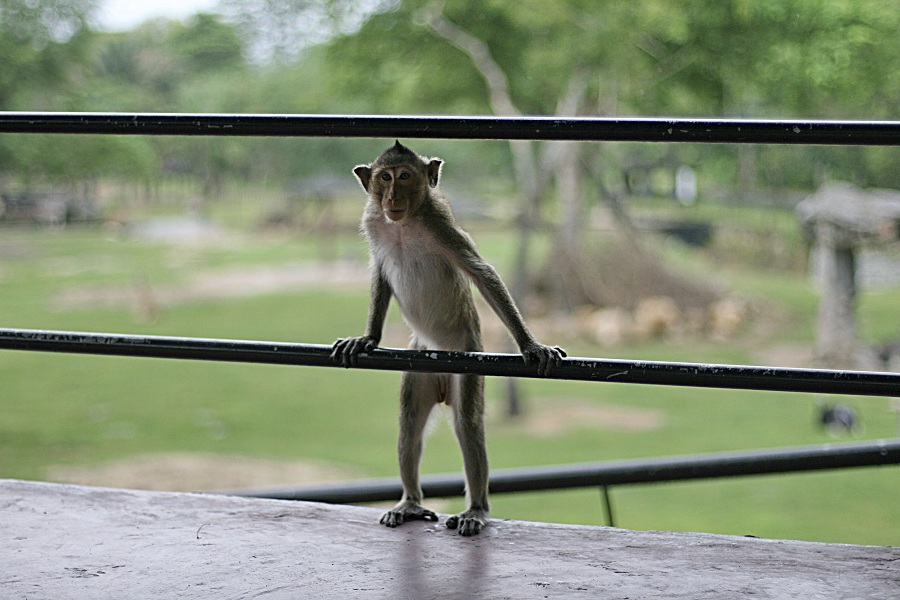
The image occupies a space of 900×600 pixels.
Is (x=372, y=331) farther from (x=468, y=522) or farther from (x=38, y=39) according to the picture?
(x=38, y=39)

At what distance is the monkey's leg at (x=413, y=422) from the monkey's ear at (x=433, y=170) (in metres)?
0.39

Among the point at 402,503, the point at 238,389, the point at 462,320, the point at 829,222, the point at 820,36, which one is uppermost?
the point at 820,36

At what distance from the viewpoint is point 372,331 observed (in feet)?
5.78

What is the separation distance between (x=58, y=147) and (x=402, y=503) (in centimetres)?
1406

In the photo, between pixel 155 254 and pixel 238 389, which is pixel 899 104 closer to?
pixel 238 389

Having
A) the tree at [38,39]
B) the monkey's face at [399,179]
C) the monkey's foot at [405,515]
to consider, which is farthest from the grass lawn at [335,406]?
the monkey's foot at [405,515]

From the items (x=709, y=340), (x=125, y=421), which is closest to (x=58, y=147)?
(x=125, y=421)

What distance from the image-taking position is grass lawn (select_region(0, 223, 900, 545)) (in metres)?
11.2

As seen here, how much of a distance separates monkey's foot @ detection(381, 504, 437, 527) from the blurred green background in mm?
8689

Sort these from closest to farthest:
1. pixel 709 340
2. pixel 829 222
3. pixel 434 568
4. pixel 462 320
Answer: pixel 434 568 → pixel 462 320 → pixel 829 222 → pixel 709 340

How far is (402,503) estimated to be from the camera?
5.40 feet

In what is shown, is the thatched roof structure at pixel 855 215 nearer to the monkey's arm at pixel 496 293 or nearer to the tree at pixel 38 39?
the monkey's arm at pixel 496 293

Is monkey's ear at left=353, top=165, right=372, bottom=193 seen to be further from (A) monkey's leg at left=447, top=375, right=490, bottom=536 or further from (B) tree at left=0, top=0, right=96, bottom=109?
(B) tree at left=0, top=0, right=96, bottom=109

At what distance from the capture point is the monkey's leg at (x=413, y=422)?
5.62 feet
